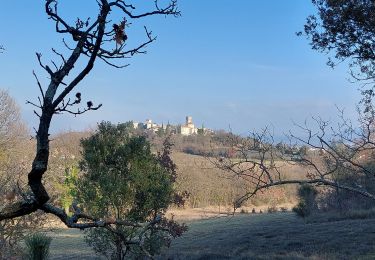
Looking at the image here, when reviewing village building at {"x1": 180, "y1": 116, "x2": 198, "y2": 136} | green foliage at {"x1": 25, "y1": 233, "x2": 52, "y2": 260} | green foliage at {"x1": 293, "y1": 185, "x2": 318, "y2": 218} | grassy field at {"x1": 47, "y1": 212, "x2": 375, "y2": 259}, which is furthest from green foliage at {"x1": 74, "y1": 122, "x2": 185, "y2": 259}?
village building at {"x1": 180, "y1": 116, "x2": 198, "y2": 136}

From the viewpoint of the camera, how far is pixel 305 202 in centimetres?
2547

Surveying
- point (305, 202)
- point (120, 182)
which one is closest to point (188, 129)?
point (305, 202)

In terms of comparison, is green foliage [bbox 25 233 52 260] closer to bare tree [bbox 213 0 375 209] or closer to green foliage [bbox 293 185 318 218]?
bare tree [bbox 213 0 375 209]

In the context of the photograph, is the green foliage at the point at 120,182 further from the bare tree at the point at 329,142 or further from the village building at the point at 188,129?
the village building at the point at 188,129

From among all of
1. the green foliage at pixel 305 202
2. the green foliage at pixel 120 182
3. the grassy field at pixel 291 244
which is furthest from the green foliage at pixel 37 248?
the green foliage at pixel 305 202

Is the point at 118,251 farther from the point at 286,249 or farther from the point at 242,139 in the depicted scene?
the point at 286,249

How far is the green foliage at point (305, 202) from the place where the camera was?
24766mm

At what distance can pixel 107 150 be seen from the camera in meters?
11.9

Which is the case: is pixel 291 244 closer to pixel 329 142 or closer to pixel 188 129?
pixel 329 142

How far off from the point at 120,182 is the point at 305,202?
16341mm

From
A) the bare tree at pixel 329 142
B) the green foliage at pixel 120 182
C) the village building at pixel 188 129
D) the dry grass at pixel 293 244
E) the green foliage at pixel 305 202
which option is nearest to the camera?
the bare tree at pixel 329 142

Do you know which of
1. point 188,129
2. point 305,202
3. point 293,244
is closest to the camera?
point 293,244

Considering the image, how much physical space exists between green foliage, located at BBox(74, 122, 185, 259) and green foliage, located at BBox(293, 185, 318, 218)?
14.3m

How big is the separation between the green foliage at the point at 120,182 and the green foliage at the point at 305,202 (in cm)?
1431
